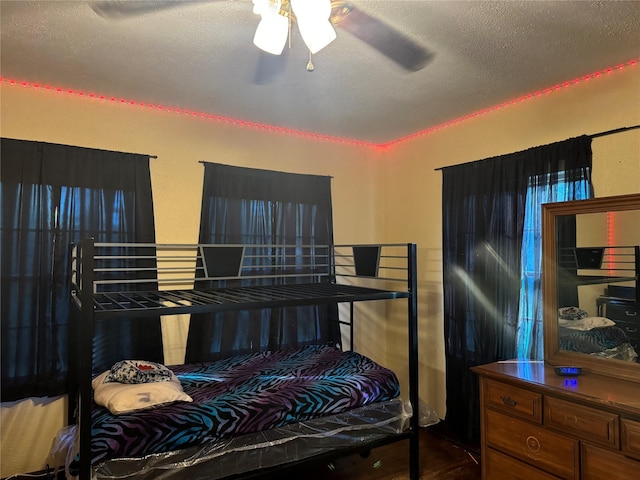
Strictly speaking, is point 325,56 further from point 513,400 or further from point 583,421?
point 583,421

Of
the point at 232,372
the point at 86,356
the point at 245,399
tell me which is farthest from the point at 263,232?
the point at 86,356

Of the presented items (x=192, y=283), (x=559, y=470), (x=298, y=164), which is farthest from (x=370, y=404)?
(x=298, y=164)

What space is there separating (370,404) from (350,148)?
2356 mm

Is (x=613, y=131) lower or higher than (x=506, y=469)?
higher

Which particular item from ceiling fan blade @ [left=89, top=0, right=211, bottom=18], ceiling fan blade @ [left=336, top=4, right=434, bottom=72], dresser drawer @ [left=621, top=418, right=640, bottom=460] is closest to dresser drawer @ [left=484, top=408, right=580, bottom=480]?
dresser drawer @ [left=621, top=418, right=640, bottom=460]

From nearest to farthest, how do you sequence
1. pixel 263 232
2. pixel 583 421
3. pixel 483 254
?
pixel 583 421
pixel 483 254
pixel 263 232

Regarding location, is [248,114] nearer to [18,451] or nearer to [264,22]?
[264,22]

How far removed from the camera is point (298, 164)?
148 inches

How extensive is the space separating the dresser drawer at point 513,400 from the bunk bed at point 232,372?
48 cm

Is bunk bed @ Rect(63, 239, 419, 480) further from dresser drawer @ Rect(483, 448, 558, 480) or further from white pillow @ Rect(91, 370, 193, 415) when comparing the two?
dresser drawer @ Rect(483, 448, 558, 480)

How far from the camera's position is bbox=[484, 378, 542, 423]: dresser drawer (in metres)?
2.15

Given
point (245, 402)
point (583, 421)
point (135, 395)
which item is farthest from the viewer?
point (245, 402)

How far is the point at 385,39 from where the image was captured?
6.88ft

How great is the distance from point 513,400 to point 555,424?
221 mm
